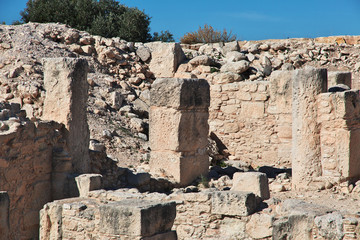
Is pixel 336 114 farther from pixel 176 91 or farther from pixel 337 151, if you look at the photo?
pixel 176 91

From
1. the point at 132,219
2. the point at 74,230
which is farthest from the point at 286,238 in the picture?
the point at 74,230

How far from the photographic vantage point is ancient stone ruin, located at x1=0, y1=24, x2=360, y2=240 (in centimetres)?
712

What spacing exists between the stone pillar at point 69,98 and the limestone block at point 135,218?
10.0 ft

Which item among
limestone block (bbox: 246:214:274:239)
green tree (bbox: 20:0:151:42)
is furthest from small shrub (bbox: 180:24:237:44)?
limestone block (bbox: 246:214:274:239)

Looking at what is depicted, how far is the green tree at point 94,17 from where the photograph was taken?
22562 mm

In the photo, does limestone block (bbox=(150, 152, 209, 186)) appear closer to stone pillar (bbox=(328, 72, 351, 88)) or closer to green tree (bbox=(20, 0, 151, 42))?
stone pillar (bbox=(328, 72, 351, 88))

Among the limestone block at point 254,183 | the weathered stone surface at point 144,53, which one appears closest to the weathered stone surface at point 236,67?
the weathered stone surface at point 144,53

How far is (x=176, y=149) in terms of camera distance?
10.6 metres

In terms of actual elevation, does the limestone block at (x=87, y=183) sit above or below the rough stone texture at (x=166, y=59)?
below

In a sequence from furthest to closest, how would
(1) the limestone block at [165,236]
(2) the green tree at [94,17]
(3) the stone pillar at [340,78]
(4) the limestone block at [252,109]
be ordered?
(2) the green tree at [94,17] → (4) the limestone block at [252,109] → (3) the stone pillar at [340,78] → (1) the limestone block at [165,236]

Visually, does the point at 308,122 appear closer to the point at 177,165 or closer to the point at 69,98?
the point at 177,165

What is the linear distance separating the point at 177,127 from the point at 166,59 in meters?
6.82

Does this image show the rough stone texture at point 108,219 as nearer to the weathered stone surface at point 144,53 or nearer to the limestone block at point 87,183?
the limestone block at point 87,183

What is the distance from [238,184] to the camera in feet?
28.9
